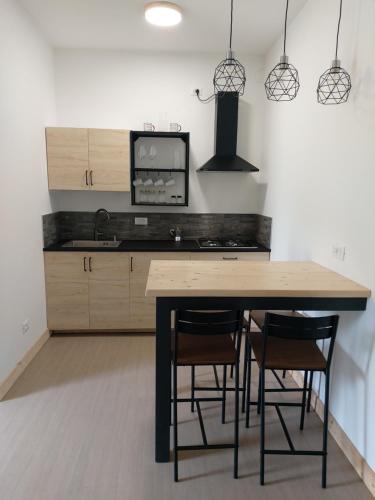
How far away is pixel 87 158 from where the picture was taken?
3.60 metres

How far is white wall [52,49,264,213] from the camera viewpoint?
12.6 feet

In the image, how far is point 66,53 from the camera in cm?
381

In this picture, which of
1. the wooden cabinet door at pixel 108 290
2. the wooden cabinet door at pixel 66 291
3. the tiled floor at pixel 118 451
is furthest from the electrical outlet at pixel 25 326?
the wooden cabinet door at pixel 108 290

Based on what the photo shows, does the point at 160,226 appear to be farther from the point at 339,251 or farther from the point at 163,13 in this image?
the point at 339,251

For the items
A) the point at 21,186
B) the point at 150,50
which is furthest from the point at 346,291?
the point at 150,50

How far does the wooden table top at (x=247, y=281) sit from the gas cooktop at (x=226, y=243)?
119 cm

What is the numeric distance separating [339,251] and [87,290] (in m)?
2.49

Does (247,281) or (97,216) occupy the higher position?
(97,216)

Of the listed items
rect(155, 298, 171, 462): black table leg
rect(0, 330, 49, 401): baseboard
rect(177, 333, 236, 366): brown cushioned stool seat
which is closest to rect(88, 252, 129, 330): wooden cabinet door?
rect(0, 330, 49, 401): baseboard

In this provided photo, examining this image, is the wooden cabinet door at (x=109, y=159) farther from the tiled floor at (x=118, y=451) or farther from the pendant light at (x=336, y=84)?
the pendant light at (x=336, y=84)

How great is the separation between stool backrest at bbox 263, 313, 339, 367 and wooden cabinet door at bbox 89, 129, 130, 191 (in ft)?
7.87

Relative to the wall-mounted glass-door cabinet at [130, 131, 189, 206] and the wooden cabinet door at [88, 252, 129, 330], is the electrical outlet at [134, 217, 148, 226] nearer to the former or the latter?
the wall-mounted glass-door cabinet at [130, 131, 189, 206]

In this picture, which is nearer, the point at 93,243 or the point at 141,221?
the point at 93,243

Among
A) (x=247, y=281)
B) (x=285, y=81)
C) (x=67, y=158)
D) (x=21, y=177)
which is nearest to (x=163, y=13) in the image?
(x=285, y=81)
